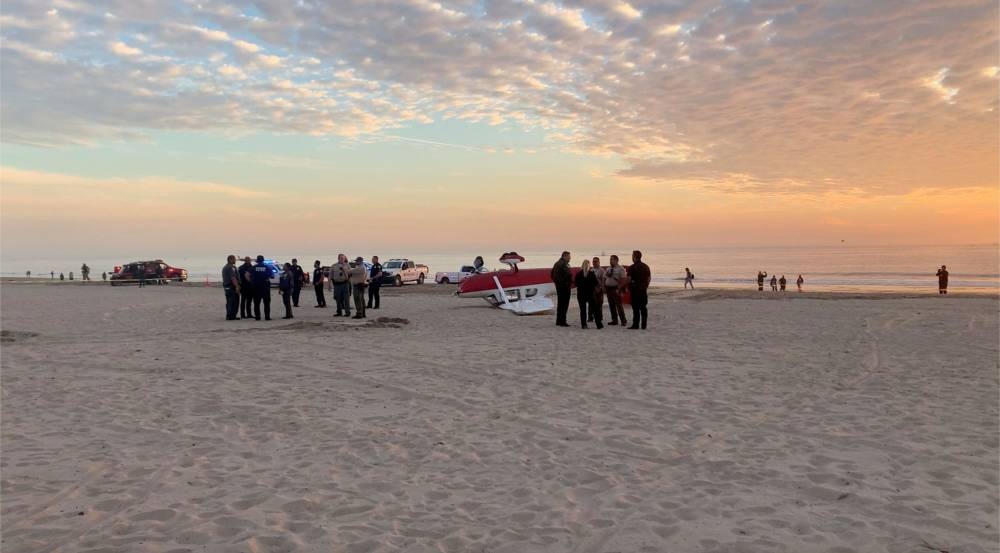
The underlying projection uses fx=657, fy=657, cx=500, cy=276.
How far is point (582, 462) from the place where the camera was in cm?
532

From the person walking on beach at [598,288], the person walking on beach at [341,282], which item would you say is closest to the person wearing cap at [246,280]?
the person walking on beach at [341,282]

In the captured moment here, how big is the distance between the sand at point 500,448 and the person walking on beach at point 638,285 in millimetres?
2879

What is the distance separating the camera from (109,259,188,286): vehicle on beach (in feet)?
139

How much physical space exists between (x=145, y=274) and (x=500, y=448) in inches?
1745

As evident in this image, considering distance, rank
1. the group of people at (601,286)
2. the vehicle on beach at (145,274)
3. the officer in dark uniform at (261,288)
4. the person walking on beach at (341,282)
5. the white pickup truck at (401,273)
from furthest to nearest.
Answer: the vehicle on beach at (145,274)
the white pickup truck at (401,273)
the person walking on beach at (341,282)
the officer in dark uniform at (261,288)
the group of people at (601,286)

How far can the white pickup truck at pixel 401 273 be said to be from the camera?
38.4 meters

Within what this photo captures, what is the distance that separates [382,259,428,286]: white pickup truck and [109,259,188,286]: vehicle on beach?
52.2 ft

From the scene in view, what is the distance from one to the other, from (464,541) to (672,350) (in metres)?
8.14

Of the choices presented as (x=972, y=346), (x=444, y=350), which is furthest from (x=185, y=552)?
(x=972, y=346)

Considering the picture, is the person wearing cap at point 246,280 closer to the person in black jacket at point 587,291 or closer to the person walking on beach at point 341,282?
the person walking on beach at point 341,282

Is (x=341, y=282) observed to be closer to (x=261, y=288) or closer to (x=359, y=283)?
(x=359, y=283)

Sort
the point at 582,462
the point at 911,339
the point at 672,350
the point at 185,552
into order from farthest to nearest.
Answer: the point at 911,339
the point at 672,350
the point at 582,462
the point at 185,552

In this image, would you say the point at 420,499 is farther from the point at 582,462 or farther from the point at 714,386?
the point at 714,386

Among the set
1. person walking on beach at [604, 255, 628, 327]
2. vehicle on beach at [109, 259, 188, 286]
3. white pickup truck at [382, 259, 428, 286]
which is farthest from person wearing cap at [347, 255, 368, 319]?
vehicle on beach at [109, 259, 188, 286]
